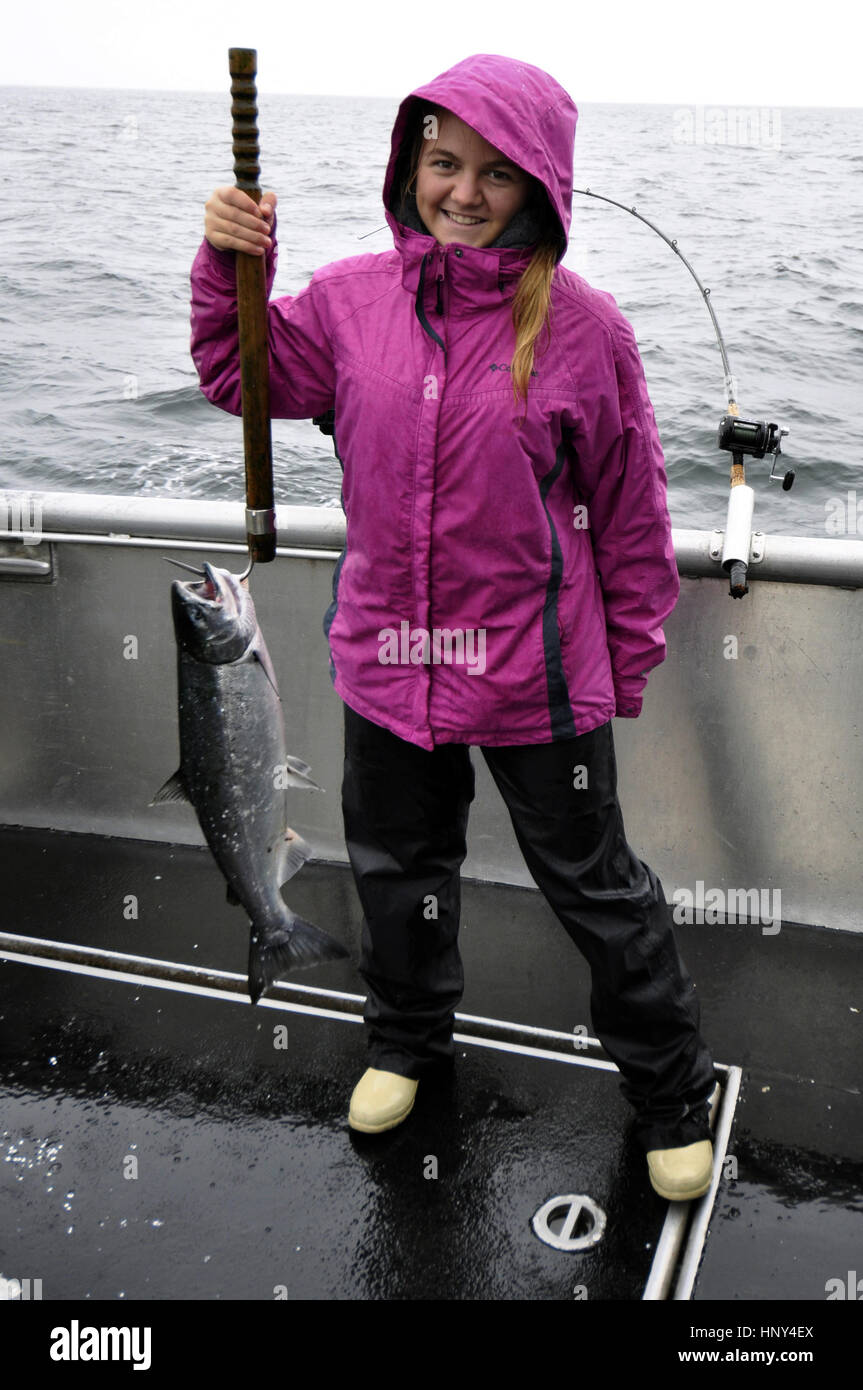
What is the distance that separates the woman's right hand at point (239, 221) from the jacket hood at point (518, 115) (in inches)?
11.8

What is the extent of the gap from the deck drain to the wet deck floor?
0.02 m

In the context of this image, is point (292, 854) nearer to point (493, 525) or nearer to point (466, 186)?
point (493, 525)

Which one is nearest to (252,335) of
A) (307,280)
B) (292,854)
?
(292,854)

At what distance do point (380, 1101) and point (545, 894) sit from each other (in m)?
0.65

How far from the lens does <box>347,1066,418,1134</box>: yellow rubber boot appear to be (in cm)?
276

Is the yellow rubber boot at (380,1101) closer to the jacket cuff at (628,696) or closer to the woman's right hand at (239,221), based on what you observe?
the jacket cuff at (628,696)

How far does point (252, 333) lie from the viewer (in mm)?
2221

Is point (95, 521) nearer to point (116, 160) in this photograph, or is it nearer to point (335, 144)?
point (116, 160)

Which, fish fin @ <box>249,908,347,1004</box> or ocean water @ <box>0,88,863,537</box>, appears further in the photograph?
ocean water @ <box>0,88,863,537</box>

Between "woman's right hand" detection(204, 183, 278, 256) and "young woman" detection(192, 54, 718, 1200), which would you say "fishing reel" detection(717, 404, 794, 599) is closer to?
"young woman" detection(192, 54, 718, 1200)

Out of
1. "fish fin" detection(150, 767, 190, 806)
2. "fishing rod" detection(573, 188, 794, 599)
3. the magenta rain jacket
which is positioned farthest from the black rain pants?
"fishing rod" detection(573, 188, 794, 599)

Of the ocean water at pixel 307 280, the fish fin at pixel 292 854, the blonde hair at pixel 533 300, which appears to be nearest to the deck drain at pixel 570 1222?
the fish fin at pixel 292 854

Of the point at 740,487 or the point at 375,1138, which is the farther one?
the point at 740,487

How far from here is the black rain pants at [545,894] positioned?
8.14 ft
